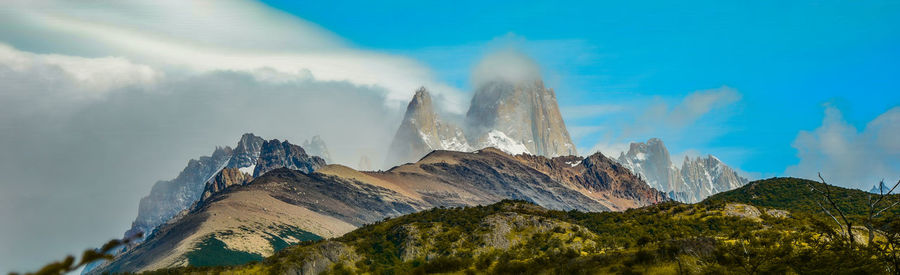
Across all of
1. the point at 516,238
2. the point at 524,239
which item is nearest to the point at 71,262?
the point at 524,239

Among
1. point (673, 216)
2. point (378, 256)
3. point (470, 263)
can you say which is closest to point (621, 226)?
point (673, 216)

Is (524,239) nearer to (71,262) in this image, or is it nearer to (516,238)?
(516,238)

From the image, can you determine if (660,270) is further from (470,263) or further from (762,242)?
(470,263)

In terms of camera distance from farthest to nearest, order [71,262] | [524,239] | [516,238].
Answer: [516,238]
[524,239]
[71,262]

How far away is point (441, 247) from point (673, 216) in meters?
65.8

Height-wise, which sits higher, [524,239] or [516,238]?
[516,238]

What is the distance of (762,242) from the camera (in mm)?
79750

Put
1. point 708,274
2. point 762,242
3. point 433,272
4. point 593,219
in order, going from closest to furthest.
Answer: point 708,274, point 762,242, point 433,272, point 593,219

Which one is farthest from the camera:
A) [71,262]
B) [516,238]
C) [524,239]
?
[516,238]

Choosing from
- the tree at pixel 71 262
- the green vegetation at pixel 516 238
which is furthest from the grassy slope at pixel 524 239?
the tree at pixel 71 262

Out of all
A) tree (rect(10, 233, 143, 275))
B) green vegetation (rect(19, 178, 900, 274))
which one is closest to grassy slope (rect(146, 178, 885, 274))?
green vegetation (rect(19, 178, 900, 274))

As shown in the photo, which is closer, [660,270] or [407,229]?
[660,270]

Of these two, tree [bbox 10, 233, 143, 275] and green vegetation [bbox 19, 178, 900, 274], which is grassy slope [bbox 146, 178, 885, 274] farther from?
tree [bbox 10, 233, 143, 275]

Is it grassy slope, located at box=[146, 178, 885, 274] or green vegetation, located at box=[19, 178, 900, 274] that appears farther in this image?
green vegetation, located at box=[19, 178, 900, 274]
